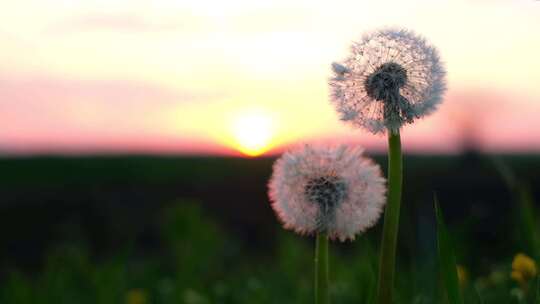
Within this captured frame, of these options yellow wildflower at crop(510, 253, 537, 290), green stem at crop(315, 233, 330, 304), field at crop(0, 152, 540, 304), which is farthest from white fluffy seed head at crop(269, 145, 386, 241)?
yellow wildflower at crop(510, 253, 537, 290)

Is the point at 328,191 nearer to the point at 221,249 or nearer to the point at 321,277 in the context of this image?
the point at 321,277

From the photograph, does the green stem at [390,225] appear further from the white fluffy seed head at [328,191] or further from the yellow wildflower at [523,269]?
the yellow wildflower at [523,269]

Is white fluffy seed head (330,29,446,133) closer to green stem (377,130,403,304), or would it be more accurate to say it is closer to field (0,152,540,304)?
green stem (377,130,403,304)

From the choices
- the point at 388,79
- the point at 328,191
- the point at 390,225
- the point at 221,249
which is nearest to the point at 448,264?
the point at 390,225

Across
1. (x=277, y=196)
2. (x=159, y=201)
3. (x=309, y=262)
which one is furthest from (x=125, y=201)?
(x=277, y=196)

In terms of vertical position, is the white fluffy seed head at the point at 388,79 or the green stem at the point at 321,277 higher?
the white fluffy seed head at the point at 388,79

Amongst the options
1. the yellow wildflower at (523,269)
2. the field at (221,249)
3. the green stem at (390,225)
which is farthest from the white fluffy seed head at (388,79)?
the yellow wildflower at (523,269)
